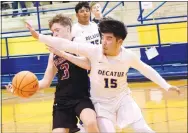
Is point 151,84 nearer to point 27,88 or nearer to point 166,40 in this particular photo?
point 166,40

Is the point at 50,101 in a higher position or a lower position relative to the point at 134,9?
lower

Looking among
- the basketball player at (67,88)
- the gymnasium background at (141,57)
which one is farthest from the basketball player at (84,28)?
the basketball player at (67,88)

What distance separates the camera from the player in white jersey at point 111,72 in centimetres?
427

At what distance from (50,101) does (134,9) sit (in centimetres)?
614

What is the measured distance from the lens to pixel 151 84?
35.7 feet

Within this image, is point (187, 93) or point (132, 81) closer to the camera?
point (187, 93)

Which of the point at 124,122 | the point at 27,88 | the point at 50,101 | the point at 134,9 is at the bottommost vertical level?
the point at 50,101

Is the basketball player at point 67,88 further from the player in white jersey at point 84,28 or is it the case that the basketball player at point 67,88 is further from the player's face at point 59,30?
the player in white jersey at point 84,28

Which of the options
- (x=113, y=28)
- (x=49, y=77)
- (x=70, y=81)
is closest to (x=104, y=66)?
(x=113, y=28)

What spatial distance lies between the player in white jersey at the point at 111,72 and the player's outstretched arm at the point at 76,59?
3cm

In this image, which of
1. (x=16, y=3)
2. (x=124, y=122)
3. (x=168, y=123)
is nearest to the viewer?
(x=124, y=122)

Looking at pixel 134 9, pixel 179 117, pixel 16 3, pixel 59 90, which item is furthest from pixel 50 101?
pixel 16 3

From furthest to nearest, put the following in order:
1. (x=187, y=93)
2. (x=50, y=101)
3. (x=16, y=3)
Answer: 1. (x=16, y=3)
2. (x=50, y=101)
3. (x=187, y=93)

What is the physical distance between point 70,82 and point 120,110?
0.60 meters
